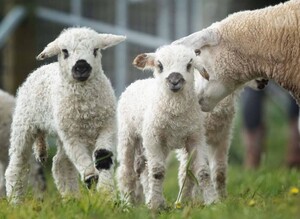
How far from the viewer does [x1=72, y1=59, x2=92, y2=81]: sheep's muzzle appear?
7637 millimetres

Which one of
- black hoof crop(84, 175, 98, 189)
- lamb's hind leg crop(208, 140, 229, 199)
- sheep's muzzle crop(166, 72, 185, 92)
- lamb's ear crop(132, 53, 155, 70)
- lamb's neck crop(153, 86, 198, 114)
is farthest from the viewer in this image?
lamb's hind leg crop(208, 140, 229, 199)

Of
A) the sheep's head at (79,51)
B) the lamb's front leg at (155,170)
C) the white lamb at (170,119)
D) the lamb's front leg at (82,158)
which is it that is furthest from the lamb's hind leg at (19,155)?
the lamb's front leg at (155,170)

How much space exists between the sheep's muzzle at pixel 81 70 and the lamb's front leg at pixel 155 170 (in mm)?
708

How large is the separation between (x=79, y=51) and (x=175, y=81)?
785mm

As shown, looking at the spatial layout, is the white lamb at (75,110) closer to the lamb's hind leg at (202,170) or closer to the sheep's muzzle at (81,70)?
the sheep's muzzle at (81,70)

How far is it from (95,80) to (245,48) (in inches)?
56.9

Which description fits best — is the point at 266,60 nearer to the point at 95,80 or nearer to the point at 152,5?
the point at 95,80

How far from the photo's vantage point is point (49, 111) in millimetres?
8109

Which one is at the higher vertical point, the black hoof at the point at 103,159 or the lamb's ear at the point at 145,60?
the lamb's ear at the point at 145,60

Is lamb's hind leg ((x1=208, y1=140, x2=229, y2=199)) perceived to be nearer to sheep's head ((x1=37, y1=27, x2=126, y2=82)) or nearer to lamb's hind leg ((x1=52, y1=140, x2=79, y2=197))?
lamb's hind leg ((x1=52, y1=140, x2=79, y2=197))

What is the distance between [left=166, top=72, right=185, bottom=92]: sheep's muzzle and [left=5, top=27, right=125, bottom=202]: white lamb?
0.55 metres

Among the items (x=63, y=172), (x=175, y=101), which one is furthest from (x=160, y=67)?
(x=63, y=172)

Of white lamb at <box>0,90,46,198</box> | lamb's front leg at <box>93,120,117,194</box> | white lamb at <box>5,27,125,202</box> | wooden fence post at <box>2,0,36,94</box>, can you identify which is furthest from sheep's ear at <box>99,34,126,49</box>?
wooden fence post at <box>2,0,36,94</box>

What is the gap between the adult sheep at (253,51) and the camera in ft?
27.9
